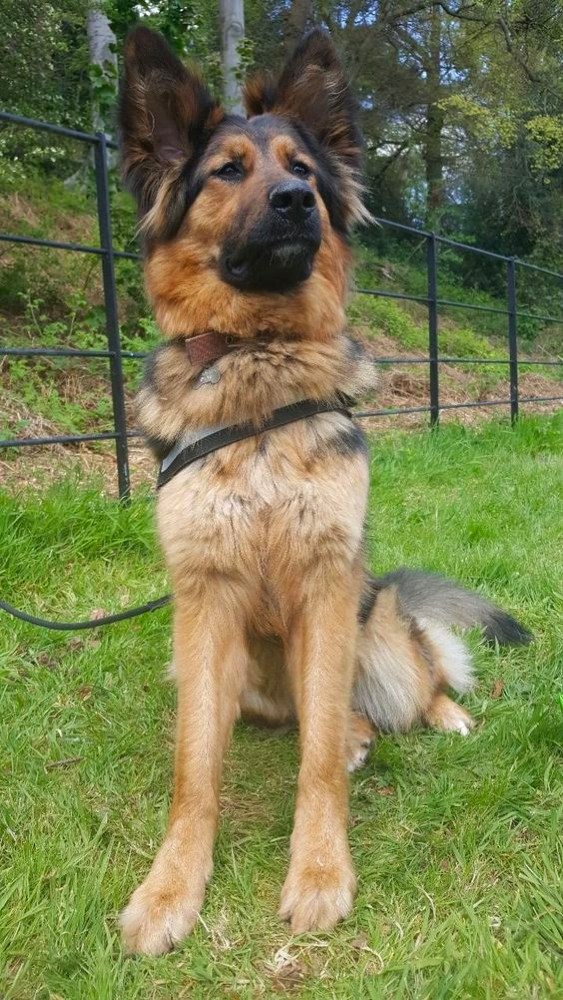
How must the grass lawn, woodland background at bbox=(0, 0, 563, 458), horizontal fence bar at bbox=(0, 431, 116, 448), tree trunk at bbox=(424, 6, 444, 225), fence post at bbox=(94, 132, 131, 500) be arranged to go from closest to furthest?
1. the grass lawn
2. horizontal fence bar at bbox=(0, 431, 116, 448)
3. fence post at bbox=(94, 132, 131, 500)
4. woodland background at bbox=(0, 0, 563, 458)
5. tree trunk at bbox=(424, 6, 444, 225)

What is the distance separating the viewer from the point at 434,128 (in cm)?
1919

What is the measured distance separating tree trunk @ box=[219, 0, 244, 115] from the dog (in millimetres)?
6426

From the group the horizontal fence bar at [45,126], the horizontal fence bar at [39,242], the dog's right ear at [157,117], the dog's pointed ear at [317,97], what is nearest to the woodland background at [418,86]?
the horizontal fence bar at [45,126]

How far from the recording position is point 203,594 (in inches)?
78.7

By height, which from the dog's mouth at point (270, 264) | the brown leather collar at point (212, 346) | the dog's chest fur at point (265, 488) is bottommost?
the dog's chest fur at point (265, 488)

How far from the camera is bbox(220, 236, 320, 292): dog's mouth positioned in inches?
84.7

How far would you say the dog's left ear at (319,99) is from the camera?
8.09 ft

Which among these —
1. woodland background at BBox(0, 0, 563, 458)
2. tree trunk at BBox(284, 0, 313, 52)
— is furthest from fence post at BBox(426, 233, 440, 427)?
tree trunk at BBox(284, 0, 313, 52)

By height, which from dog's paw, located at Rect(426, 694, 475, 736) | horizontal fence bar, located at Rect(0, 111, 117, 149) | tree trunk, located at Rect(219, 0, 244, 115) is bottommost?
dog's paw, located at Rect(426, 694, 475, 736)

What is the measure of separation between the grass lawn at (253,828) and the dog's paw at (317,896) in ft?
0.10

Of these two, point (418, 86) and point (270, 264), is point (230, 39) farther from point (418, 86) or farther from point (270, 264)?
point (418, 86)

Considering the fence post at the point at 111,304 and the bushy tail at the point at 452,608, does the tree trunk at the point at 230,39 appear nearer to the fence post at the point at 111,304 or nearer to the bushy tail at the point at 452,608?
the fence post at the point at 111,304

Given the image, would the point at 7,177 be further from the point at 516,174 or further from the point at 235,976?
the point at 516,174

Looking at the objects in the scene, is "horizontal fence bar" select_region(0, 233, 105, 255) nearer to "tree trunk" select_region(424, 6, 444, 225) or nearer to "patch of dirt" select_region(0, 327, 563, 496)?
"patch of dirt" select_region(0, 327, 563, 496)
